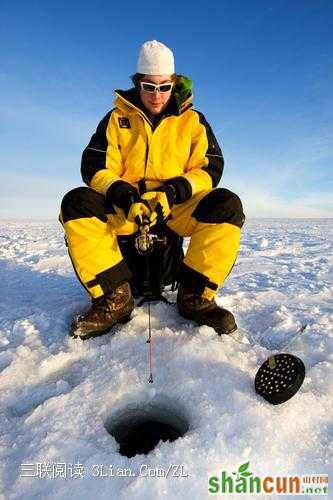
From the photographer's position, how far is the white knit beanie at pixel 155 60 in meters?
3.10

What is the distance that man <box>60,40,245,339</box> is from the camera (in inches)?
111

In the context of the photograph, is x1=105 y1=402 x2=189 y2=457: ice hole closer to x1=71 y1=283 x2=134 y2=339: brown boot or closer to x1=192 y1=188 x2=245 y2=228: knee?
x1=71 y1=283 x2=134 y2=339: brown boot

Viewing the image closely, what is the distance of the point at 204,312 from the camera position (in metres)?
2.84

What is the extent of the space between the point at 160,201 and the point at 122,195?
28 centimetres

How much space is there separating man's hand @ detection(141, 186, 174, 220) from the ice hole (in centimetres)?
130

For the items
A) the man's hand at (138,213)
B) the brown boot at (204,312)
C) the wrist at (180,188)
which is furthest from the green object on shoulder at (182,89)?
the brown boot at (204,312)

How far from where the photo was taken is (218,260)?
2807 millimetres

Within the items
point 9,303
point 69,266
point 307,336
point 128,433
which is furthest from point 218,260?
point 69,266

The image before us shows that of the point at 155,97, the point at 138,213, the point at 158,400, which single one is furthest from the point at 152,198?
the point at 158,400

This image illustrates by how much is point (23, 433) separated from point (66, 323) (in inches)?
52.0

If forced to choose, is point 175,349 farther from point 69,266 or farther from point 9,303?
point 69,266

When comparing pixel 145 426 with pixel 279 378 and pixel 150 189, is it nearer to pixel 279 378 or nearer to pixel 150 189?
pixel 279 378

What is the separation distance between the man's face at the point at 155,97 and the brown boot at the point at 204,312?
1.42m

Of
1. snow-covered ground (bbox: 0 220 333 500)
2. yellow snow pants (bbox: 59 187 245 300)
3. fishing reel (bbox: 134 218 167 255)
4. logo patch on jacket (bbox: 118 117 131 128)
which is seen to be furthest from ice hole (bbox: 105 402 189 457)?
logo patch on jacket (bbox: 118 117 131 128)
